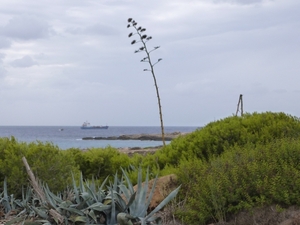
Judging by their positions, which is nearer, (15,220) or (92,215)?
(92,215)

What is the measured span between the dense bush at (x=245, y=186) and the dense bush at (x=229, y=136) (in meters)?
2.67

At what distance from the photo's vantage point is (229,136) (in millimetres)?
9703

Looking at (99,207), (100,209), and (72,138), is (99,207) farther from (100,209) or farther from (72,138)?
(72,138)

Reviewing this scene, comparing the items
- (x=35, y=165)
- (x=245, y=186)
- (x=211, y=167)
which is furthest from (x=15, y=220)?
(x=211, y=167)

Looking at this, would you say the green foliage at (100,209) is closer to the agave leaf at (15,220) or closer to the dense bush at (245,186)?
the agave leaf at (15,220)

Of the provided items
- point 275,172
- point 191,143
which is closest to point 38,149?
point 191,143

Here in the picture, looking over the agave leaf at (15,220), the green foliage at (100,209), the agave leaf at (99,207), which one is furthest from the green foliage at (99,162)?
the agave leaf at (99,207)

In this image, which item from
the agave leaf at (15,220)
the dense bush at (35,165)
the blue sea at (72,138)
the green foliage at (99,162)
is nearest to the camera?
the agave leaf at (15,220)

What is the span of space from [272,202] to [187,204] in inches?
47.8

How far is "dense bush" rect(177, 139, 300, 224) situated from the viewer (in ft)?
18.8

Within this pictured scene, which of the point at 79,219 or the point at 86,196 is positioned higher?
the point at 86,196

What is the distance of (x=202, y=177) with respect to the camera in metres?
6.72

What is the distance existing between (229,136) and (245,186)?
3.85 m

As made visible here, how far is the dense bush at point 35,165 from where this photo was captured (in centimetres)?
739
